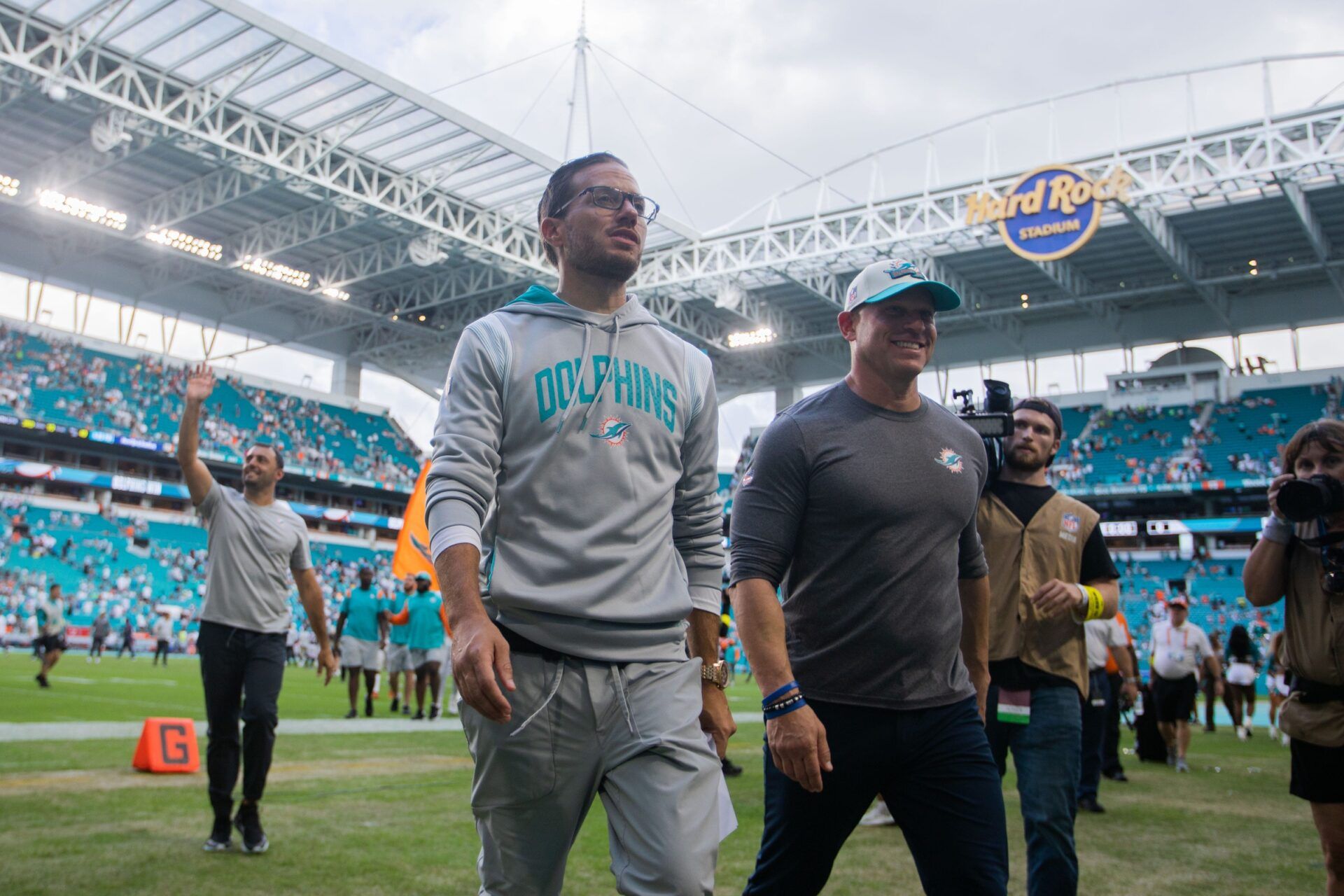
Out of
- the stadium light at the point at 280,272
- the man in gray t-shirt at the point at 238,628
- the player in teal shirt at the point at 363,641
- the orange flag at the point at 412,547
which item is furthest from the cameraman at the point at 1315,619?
the stadium light at the point at 280,272

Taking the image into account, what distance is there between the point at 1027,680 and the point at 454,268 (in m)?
38.0

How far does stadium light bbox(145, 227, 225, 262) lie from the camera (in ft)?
122

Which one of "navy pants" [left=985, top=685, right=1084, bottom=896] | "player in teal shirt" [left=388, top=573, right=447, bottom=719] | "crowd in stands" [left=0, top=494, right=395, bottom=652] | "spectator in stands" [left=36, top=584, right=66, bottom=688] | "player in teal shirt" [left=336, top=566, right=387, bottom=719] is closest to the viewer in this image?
"navy pants" [left=985, top=685, right=1084, bottom=896]

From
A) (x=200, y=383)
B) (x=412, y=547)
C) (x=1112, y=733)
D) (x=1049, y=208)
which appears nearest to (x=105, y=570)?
(x=412, y=547)

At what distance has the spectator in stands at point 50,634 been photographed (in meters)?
15.9

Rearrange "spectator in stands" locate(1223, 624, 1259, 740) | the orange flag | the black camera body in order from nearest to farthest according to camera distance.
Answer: the black camera body, the orange flag, "spectator in stands" locate(1223, 624, 1259, 740)

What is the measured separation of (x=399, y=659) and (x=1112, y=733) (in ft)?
28.9

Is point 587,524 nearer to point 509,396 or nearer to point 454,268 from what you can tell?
point 509,396

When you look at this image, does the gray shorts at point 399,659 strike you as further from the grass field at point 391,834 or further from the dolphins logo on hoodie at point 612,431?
the dolphins logo on hoodie at point 612,431

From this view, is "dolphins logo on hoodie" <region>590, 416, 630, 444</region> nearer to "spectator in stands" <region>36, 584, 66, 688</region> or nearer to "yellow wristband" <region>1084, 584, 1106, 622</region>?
"yellow wristband" <region>1084, 584, 1106, 622</region>

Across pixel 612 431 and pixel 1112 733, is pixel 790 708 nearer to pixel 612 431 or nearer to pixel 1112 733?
pixel 612 431

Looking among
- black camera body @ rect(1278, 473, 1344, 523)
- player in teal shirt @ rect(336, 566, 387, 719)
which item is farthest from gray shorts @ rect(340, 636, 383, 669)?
black camera body @ rect(1278, 473, 1344, 523)

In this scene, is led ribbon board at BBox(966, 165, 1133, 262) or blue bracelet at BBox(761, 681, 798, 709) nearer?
blue bracelet at BBox(761, 681, 798, 709)

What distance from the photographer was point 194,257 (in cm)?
3828
